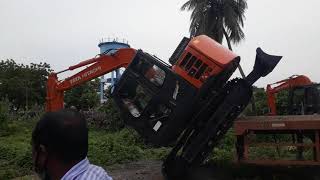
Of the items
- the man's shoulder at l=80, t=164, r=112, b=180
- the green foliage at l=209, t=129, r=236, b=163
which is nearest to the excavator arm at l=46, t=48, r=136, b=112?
the green foliage at l=209, t=129, r=236, b=163

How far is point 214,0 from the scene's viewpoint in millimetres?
38375

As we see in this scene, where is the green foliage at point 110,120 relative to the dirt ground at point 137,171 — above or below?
above

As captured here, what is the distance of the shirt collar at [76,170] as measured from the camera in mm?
2545

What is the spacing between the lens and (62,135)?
253 centimetres

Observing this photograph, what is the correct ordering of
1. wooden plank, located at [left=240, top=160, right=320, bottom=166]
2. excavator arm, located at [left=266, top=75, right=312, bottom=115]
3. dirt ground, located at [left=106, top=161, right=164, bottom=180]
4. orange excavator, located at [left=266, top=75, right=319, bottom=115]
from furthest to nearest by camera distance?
excavator arm, located at [left=266, top=75, right=312, bottom=115] < orange excavator, located at [left=266, top=75, right=319, bottom=115] < dirt ground, located at [left=106, top=161, right=164, bottom=180] < wooden plank, located at [left=240, top=160, right=320, bottom=166]

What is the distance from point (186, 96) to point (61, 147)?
7.79 m

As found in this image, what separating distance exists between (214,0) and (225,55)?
28818 mm

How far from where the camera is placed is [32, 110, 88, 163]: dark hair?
2.54 m

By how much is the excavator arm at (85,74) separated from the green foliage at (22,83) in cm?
4338

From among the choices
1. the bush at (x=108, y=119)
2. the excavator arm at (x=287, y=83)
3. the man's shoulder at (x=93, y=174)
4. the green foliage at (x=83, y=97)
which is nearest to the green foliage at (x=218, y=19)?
the bush at (x=108, y=119)

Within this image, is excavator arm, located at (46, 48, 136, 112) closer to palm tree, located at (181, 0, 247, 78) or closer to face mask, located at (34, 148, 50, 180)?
face mask, located at (34, 148, 50, 180)

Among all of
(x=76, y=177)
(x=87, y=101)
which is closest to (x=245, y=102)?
(x=76, y=177)

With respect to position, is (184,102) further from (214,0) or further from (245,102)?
(214,0)

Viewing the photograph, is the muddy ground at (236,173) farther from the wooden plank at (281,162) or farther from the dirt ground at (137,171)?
the wooden plank at (281,162)
